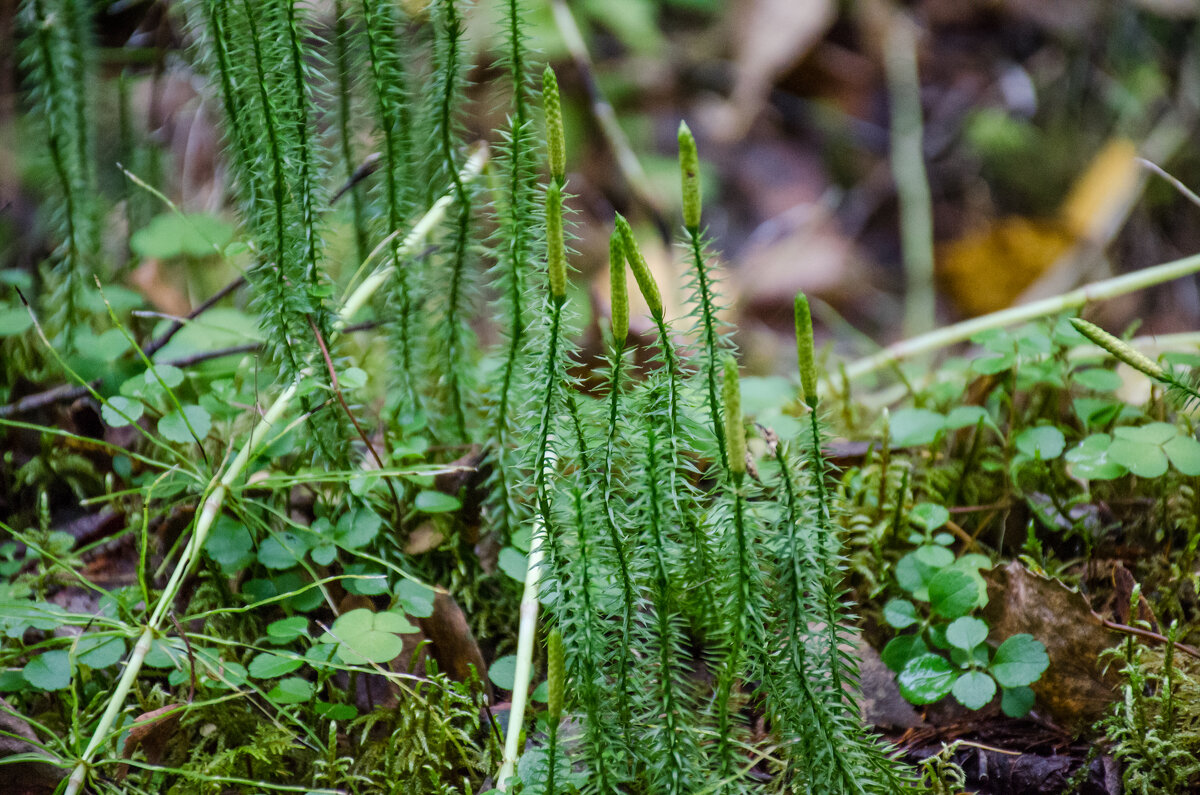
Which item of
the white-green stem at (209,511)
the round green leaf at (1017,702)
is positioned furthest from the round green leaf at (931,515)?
the white-green stem at (209,511)

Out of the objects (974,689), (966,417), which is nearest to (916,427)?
(966,417)

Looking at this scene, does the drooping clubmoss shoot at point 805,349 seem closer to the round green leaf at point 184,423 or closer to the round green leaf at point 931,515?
the round green leaf at point 931,515

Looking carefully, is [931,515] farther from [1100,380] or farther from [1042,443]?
[1100,380]

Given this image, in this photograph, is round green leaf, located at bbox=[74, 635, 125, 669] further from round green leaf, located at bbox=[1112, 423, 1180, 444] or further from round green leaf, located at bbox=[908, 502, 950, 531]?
round green leaf, located at bbox=[1112, 423, 1180, 444]

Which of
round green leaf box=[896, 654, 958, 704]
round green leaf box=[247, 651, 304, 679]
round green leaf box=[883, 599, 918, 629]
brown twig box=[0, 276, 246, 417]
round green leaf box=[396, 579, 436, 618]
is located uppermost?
brown twig box=[0, 276, 246, 417]

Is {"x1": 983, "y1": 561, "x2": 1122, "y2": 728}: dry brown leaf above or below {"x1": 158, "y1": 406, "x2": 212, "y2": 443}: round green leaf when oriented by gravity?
below

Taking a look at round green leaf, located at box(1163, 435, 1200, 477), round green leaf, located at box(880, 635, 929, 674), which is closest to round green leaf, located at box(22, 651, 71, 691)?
round green leaf, located at box(880, 635, 929, 674)
